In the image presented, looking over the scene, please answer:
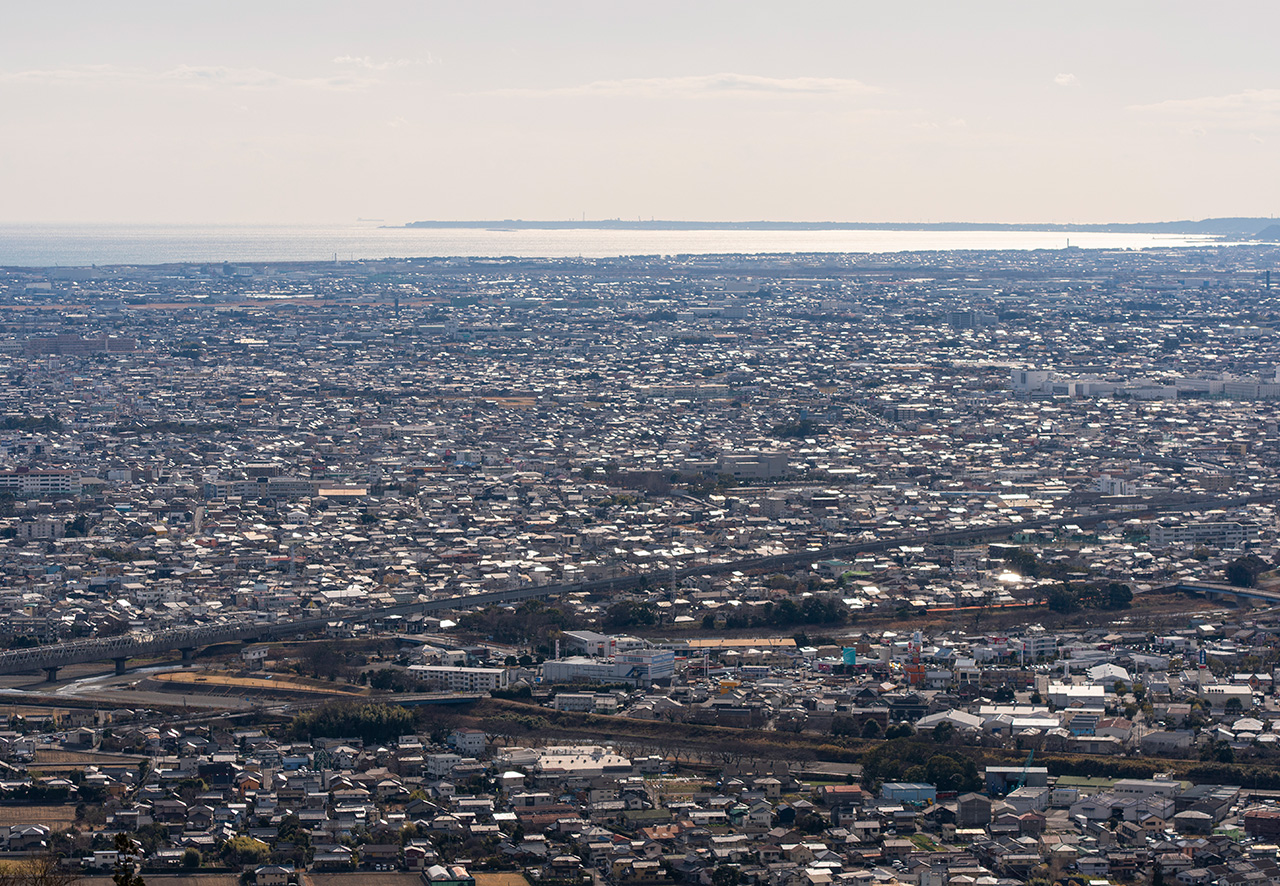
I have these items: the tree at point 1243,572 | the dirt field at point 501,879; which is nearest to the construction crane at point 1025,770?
the dirt field at point 501,879

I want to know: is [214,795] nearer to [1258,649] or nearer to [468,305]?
[1258,649]

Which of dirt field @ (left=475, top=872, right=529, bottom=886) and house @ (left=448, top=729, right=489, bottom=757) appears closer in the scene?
dirt field @ (left=475, top=872, right=529, bottom=886)

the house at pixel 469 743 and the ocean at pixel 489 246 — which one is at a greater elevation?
the house at pixel 469 743

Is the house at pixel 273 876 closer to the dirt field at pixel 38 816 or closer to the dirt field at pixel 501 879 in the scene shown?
the dirt field at pixel 501 879

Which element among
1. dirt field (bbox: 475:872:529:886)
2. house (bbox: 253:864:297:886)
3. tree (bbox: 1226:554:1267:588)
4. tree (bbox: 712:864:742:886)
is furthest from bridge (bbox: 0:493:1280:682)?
tree (bbox: 712:864:742:886)

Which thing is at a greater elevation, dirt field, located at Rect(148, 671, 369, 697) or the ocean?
dirt field, located at Rect(148, 671, 369, 697)

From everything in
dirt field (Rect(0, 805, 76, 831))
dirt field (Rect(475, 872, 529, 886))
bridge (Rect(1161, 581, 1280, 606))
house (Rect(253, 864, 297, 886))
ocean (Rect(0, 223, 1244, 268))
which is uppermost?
house (Rect(253, 864, 297, 886))

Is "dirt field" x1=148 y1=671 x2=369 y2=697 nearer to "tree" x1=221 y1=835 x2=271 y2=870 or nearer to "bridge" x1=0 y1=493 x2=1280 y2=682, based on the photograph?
"bridge" x1=0 y1=493 x2=1280 y2=682

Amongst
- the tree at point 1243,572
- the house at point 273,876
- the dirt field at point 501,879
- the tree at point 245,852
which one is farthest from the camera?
the tree at point 1243,572
